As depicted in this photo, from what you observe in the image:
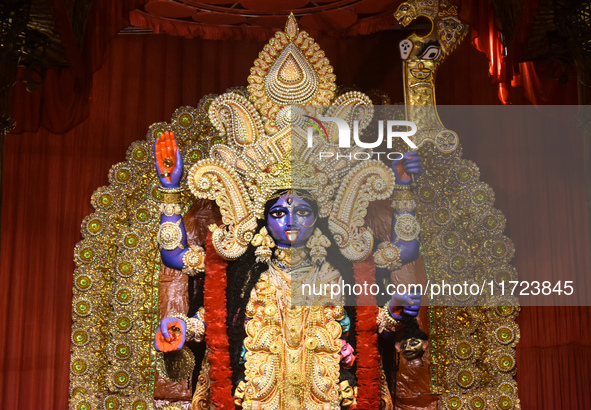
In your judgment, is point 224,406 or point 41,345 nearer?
point 224,406

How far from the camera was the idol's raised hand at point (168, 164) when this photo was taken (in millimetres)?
4844

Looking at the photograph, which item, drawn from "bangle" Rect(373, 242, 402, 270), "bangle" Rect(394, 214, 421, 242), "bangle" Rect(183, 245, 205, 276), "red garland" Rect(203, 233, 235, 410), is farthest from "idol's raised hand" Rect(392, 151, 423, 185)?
"bangle" Rect(183, 245, 205, 276)

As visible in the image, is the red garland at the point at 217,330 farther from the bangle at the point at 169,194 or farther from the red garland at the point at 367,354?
the red garland at the point at 367,354

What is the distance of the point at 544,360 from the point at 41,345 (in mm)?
3410

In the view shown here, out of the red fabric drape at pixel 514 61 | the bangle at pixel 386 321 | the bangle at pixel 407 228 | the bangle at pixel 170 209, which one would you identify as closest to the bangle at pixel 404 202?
the bangle at pixel 407 228

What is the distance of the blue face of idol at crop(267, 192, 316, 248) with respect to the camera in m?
4.84

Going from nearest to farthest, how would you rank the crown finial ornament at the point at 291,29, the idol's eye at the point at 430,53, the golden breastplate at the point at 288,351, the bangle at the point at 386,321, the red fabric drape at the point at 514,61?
1. the red fabric drape at the point at 514,61
2. the golden breastplate at the point at 288,351
3. the bangle at the point at 386,321
4. the crown finial ornament at the point at 291,29
5. the idol's eye at the point at 430,53

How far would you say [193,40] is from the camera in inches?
224

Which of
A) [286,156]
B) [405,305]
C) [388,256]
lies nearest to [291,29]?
[286,156]

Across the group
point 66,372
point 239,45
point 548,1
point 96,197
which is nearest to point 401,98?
point 239,45

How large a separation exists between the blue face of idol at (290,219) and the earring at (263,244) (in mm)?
43

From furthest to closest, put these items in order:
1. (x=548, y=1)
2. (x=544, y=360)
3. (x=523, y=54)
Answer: (x=544, y=360) → (x=523, y=54) → (x=548, y=1)

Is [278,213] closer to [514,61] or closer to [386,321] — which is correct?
[386,321]

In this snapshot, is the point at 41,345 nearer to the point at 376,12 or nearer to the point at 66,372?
the point at 66,372
